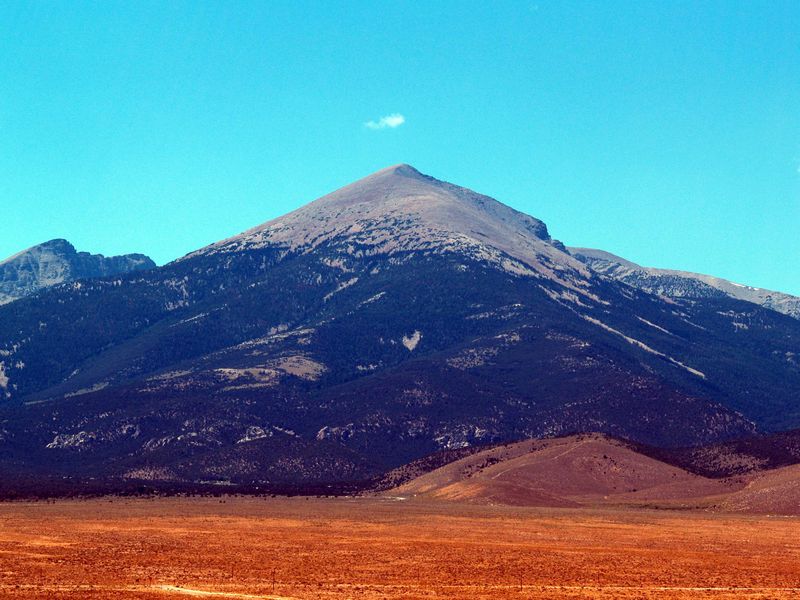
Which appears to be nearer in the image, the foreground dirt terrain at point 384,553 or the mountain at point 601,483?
the foreground dirt terrain at point 384,553

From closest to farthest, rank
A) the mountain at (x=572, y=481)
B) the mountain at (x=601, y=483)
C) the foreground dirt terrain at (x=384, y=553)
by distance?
the foreground dirt terrain at (x=384, y=553) < the mountain at (x=601, y=483) < the mountain at (x=572, y=481)

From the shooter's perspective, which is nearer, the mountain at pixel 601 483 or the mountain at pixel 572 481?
the mountain at pixel 601 483

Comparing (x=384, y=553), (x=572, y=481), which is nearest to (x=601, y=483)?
(x=572, y=481)

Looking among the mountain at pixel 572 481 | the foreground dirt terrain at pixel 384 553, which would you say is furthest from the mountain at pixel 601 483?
the foreground dirt terrain at pixel 384 553

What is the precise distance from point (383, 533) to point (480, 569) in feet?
105

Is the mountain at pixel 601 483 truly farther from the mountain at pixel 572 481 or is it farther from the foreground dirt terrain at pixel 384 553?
the foreground dirt terrain at pixel 384 553

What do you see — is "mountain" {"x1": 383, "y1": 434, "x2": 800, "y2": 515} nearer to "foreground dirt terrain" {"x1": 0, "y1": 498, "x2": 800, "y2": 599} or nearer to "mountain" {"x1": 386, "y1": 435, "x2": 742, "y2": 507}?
"mountain" {"x1": 386, "y1": 435, "x2": 742, "y2": 507}

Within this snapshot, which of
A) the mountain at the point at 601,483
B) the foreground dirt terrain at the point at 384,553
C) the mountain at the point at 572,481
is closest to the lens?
the foreground dirt terrain at the point at 384,553

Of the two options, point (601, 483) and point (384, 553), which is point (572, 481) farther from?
point (384, 553)

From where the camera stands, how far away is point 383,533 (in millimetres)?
112625

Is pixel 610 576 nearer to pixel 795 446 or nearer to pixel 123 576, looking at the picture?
pixel 123 576

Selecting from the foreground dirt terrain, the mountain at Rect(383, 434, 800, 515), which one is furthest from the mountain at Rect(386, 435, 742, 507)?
the foreground dirt terrain

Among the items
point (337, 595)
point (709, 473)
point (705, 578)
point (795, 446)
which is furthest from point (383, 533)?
point (795, 446)

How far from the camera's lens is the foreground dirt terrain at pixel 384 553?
70.7 m
